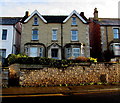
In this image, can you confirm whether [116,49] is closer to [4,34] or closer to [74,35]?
[74,35]

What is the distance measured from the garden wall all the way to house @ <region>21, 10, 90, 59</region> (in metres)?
7.13

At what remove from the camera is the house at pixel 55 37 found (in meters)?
19.9

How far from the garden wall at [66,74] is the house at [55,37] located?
281 inches

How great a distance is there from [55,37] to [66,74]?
1043cm

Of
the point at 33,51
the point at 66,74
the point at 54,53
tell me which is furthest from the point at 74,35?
the point at 66,74

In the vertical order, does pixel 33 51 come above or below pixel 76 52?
above

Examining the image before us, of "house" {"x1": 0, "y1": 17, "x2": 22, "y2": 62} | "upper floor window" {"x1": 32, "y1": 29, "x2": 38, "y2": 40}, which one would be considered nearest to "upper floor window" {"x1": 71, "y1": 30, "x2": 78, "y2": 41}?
"upper floor window" {"x1": 32, "y1": 29, "x2": 38, "y2": 40}

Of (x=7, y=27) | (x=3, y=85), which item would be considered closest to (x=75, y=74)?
(x=3, y=85)

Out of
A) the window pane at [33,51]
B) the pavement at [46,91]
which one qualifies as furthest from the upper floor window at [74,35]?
the pavement at [46,91]

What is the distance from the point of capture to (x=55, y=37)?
69.7 feet

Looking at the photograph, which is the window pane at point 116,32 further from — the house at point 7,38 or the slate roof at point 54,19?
the house at point 7,38

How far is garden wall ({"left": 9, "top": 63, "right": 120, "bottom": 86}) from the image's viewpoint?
11477 millimetres

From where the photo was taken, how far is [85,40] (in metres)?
21.0

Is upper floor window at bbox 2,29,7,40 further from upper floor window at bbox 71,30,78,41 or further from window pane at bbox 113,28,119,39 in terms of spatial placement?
window pane at bbox 113,28,119,39
